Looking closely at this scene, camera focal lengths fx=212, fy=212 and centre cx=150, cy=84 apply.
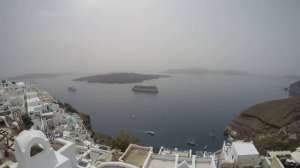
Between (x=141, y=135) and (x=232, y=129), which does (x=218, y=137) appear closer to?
(x=232, y=129)

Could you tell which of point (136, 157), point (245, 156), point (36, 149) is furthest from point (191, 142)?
point (36, 149)

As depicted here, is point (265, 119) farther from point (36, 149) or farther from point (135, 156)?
point (36, 149)

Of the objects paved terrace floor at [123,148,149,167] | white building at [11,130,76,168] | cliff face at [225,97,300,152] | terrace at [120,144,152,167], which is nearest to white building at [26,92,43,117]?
terrace at [120,144,152,167]

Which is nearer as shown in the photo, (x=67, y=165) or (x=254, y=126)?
(x=67, y=165)

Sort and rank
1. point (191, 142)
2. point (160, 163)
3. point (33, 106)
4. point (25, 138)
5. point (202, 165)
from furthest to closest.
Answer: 1. point (191, 142)
2. point (33, 106)
3. point (202, 165)
4. point (160, 163)
5. point (25, 138)

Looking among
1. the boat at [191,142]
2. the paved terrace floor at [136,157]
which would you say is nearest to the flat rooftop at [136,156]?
the paved terrace floor at [136,157]

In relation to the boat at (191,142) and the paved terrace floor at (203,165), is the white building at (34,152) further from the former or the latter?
the boat at (191,142)

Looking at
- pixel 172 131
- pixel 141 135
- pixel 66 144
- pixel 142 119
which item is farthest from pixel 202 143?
pixel 66 144

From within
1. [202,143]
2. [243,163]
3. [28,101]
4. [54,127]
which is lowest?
[202,143]
